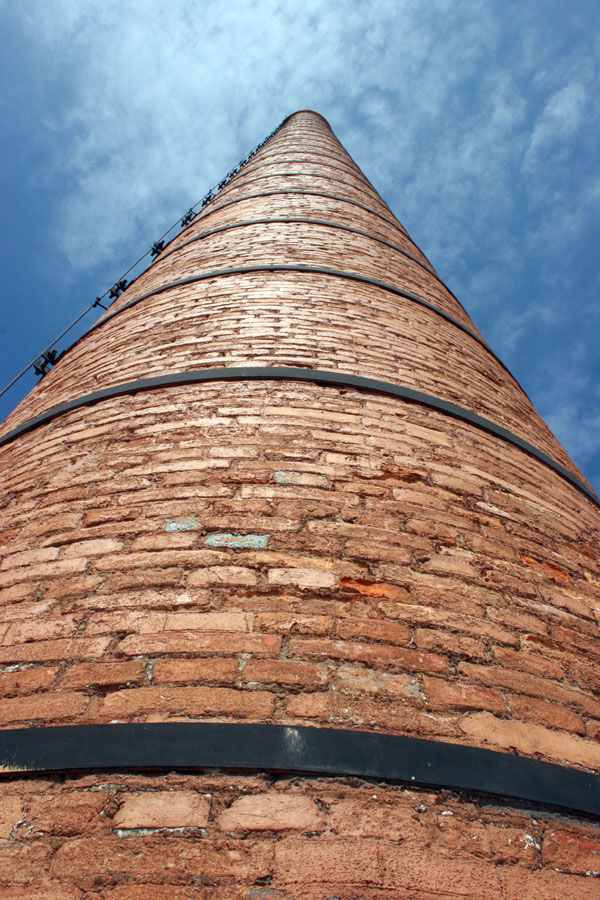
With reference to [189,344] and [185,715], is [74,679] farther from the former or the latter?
[189,344]

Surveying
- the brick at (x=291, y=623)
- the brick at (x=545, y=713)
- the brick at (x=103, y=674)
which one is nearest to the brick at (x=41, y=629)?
the brick at (x=103, y=674)

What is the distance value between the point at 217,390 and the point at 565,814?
5.60ft

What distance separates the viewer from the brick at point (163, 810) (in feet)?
3.41

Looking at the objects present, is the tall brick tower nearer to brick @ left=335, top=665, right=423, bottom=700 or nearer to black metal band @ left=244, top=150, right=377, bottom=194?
brick @ left=335, top=665, right=423, bottom=700

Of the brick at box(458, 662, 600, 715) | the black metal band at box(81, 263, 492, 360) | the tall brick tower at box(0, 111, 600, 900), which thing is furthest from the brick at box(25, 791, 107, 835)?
the black metal band at box(81, 263, 492, 360)

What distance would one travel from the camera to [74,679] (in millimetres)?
1302

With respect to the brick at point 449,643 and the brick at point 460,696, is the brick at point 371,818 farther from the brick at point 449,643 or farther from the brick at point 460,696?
the brick at point 449,643

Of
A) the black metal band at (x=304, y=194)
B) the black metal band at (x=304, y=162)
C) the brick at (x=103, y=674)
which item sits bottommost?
the brick at (x=103, y=674)

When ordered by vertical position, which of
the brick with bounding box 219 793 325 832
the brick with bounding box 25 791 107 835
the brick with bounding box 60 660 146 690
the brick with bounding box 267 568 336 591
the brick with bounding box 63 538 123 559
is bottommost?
the brick with bounding box 25 791 107 835

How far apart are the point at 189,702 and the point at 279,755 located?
23 centimetres

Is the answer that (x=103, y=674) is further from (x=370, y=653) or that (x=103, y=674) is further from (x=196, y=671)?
(x=370, y=653)

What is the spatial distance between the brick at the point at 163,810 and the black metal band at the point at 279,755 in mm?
51

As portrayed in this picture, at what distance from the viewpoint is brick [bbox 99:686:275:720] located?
121 cm

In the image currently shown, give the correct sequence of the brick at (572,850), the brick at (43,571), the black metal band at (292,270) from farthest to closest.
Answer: the black metal band at (292,270)
the brick at (43,571)
the brick at (572,850)
